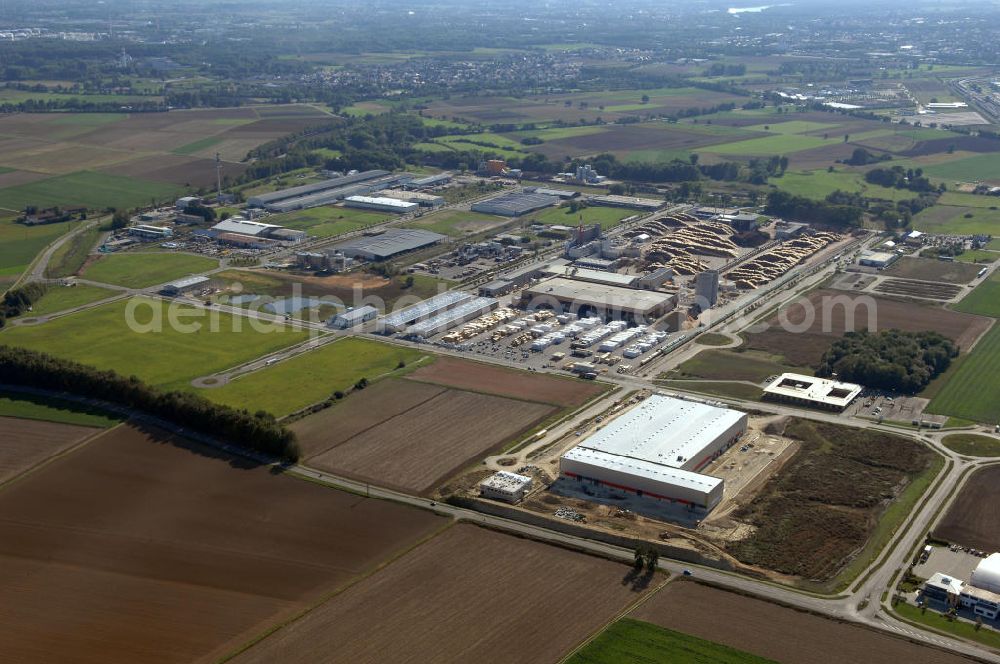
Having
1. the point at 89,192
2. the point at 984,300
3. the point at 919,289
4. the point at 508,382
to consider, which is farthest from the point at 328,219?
the point at 984,300

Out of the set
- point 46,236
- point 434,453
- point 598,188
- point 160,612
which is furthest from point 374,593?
point 598,188

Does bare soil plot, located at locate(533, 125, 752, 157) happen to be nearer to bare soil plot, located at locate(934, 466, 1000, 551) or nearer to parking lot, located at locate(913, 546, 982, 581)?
bare soil plot, located at locate(934, 466, 1000, 551)

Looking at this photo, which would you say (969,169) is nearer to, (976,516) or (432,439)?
(976,516)

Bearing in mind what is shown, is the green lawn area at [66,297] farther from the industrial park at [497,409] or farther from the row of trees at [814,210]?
the row of trees at [814,210]

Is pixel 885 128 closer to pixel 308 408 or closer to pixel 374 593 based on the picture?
pixel 308 408

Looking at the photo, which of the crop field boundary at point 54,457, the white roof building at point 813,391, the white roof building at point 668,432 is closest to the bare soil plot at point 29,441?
the crop field boundary at point 54,457

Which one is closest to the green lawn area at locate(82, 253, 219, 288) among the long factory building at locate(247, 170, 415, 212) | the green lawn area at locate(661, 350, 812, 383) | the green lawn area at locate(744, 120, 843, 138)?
the long factory building at locate(247, 170, 415, 212)
